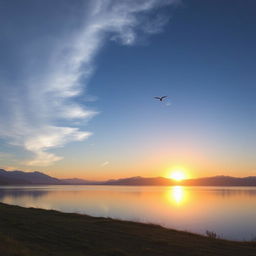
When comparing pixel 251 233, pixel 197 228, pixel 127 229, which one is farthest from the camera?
pixel 197 228

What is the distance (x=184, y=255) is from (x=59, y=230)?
9527 millimetres

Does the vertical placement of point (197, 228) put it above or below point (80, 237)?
below

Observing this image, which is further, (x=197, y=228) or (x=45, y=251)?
(x=197, y=228)

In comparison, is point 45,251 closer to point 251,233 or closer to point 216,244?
point 216,244

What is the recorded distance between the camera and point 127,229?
2197 centimetres

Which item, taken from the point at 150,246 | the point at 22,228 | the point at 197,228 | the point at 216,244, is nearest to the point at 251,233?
the point at 197,228

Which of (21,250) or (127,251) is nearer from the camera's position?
(21,250)

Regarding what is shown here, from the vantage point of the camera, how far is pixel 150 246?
1639cm

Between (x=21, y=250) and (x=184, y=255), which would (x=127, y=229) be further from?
(x=21, y=250)

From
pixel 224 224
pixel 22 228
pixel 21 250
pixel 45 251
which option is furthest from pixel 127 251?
pixel 224 224

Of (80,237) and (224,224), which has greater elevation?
(80,237)

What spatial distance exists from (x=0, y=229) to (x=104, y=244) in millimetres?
8007

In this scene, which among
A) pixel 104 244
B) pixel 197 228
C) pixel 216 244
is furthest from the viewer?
pixel 197 228

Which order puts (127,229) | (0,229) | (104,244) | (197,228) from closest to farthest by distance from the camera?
(104,244), (0,229), (127,229), (197,228)
